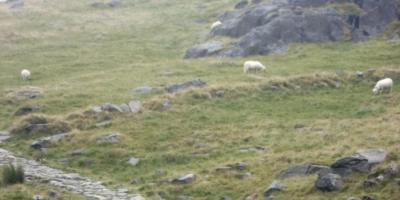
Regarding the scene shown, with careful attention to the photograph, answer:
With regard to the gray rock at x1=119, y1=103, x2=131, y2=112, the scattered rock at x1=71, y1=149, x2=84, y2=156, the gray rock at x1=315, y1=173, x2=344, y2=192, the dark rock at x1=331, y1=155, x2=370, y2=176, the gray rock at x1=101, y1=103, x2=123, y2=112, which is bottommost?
the scattered rock at x1=71, y1=149, x2=84, y2=156

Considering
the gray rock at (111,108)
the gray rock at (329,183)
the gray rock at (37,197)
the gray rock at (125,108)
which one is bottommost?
the gray rock at (125,108)

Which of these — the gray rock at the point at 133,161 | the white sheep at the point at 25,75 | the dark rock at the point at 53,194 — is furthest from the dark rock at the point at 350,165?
the white sheep at the point at 25,75

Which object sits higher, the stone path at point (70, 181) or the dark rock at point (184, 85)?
the dark rock at point (184, 85)

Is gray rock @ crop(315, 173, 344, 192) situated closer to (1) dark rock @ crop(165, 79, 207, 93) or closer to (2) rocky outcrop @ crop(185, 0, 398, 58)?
(1) dark rock @ crop(165, 79, 207, 93)

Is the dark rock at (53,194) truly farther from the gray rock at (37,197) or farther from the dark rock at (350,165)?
the dark rock at (350,165)

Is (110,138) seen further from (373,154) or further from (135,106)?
(373,154)

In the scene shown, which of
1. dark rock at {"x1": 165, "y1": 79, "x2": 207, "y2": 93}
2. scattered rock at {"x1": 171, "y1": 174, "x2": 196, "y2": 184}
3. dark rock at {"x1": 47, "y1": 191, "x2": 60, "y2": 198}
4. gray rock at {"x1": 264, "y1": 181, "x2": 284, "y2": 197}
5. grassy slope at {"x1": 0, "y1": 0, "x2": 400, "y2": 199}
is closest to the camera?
gray rock at {"x1": 264, "y1": 181, "x2": 284, "y2": 197}

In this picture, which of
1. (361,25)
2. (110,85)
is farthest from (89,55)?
(361,25)

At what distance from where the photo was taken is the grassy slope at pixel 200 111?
28.0 metres

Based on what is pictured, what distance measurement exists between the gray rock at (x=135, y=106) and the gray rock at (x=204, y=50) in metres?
19.8

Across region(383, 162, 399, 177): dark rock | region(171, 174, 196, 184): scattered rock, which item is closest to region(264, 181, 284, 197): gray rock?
region(383, 162, 399, 177): dark rock

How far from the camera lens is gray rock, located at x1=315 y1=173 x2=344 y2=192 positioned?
2334 cm

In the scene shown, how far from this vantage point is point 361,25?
196ft

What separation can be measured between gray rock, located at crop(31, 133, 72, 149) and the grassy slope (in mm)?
588
